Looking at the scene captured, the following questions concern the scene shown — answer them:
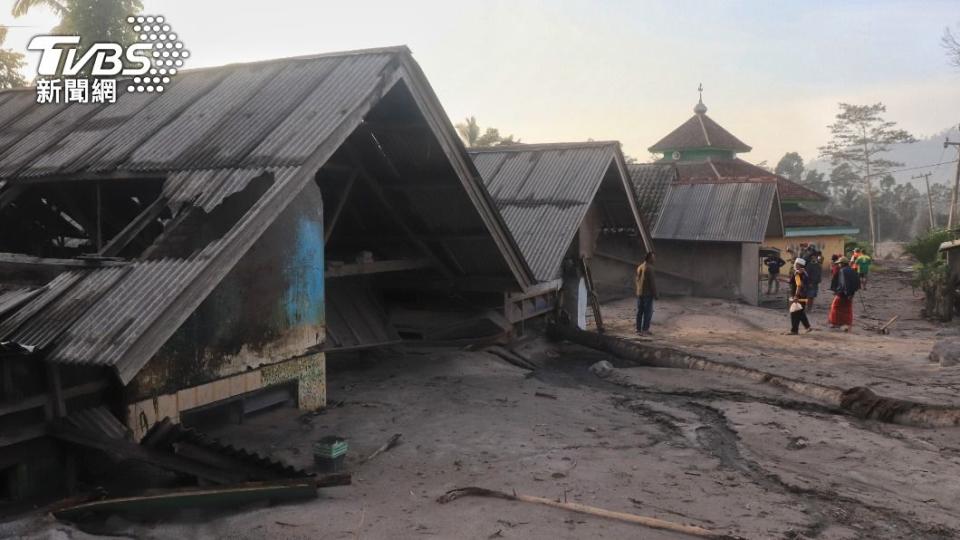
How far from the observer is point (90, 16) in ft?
82.8

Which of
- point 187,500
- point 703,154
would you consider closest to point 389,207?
point 187,500

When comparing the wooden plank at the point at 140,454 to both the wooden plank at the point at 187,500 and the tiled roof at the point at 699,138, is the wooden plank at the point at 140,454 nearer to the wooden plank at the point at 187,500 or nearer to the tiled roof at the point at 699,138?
the wooden plank at the point at 187,500

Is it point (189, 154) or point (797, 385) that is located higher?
point (189, 154)

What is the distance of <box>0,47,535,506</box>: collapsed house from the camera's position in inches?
211

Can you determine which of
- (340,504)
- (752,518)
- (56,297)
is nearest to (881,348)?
(752,518)

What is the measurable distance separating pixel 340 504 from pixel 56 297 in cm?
264

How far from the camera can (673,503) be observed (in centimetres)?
551

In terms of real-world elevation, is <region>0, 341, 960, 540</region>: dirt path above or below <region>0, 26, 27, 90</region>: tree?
below

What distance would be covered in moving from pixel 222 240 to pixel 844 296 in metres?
15.4

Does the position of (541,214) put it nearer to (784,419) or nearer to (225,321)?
(784,419)

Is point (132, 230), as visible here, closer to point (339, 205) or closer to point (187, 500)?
point (187, 500)

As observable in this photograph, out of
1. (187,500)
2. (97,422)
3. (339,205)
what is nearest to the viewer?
(187,500)

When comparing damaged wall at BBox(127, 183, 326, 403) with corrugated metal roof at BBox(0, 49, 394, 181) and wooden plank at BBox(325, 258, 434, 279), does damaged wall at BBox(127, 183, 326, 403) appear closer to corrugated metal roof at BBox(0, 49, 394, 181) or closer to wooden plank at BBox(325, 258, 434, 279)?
corrugated metal roof at BBox(0, 49, 394, 181)

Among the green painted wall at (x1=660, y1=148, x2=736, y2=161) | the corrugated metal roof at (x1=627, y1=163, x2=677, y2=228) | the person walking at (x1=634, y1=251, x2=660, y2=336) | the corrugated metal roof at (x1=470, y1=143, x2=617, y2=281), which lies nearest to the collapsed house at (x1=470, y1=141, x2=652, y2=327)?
the corrugated metal roof at (x1=470, y1=143, x2=617, y2=281)
